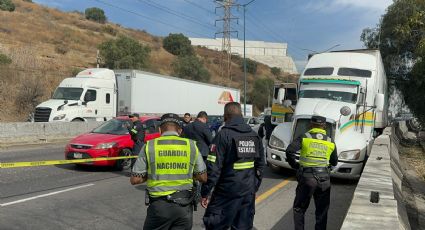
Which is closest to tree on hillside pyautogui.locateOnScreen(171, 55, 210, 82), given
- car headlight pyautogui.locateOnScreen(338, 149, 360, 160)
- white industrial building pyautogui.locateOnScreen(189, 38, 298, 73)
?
A: car headlight pyautogui.locateOnScreen(338, 149, 360, 160)

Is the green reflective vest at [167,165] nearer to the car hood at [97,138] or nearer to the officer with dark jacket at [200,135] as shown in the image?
the officer with dark jacket at [200,135]

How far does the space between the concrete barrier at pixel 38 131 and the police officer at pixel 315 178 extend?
1477cm

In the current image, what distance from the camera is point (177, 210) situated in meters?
3.99

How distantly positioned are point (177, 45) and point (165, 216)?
76.9m

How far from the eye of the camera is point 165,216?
3.94 metres

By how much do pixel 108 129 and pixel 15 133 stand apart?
797 centimetres

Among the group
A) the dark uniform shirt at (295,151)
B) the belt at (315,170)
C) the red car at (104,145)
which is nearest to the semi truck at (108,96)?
the red car at (104,145)

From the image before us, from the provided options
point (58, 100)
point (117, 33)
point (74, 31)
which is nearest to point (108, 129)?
point (58, 100)

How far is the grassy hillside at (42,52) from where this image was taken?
29875mm

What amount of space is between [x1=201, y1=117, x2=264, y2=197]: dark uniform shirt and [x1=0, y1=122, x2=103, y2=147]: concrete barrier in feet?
49.7

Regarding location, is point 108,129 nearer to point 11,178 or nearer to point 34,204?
point 11,178

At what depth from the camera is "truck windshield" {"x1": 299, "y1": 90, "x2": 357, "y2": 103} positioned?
12930 mm

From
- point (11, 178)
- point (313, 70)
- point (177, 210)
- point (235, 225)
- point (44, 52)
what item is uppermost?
point (44, 52)

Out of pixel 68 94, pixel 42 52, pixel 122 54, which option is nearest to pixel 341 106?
pixel 68 94
